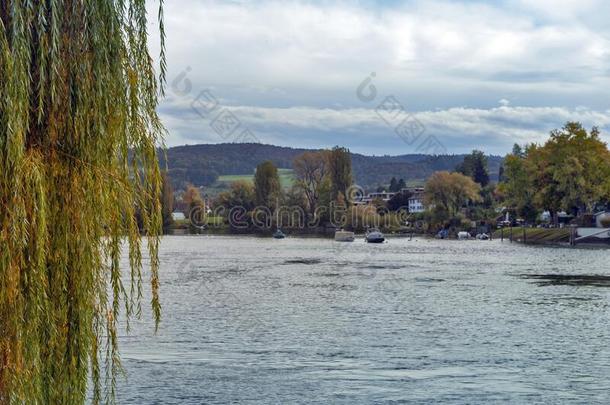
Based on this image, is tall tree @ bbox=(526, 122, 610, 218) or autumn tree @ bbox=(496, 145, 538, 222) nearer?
tall tree @ bbox=(526, 122, 610, 218)

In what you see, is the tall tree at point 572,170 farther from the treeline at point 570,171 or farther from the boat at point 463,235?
the boat at point 463,235

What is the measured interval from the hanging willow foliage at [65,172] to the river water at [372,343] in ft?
35.9

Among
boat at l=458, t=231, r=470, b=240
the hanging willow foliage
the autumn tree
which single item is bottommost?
boat at l=458, t=231, r=470, b=240

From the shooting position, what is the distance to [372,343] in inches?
1280

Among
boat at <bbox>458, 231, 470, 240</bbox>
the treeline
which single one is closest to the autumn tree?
the treeline

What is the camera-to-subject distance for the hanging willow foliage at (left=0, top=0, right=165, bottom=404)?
35.2 ft

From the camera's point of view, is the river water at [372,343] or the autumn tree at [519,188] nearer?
the river water at [372,343]

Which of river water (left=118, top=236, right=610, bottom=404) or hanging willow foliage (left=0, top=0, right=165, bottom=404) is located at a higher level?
hanging willow foliage (left=0, top=0, right=165, bottom=404)

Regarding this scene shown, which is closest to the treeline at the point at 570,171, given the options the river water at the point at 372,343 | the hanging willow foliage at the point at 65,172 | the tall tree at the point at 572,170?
the tall tree at the point at 572,170

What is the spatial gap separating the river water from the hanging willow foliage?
10928 mm

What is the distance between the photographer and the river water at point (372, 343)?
24.1 metres

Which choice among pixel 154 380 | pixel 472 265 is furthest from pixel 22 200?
pixel 472 265

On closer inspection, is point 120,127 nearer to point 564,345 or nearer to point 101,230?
→ point 101,230

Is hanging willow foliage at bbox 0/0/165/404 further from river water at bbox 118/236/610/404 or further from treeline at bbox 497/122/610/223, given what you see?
treeline at bbox 497/122/610/223
